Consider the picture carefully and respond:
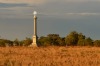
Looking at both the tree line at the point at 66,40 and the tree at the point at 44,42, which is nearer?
the tree at the point at 44,42

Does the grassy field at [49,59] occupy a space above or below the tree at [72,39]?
below

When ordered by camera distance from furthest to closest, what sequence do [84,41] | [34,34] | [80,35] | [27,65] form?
[80,35] < [84,41] < [34,34] < [27,65]

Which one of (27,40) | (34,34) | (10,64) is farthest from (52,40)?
(10,64)

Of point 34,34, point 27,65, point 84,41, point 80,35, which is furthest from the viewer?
point 80,35

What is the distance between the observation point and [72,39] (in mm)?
60656

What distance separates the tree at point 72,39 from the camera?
59466 millimetres

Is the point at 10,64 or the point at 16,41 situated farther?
the point at 16,41

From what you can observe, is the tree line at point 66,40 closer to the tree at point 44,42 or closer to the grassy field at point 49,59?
the tree at point 44,42

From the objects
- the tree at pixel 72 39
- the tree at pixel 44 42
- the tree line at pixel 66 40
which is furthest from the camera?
the tree at pixel 72 39

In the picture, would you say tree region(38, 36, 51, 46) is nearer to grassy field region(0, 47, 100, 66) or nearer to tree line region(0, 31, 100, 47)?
tree line region(0, 31, 100, 47)

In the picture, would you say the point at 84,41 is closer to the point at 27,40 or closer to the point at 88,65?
the point at 27,40

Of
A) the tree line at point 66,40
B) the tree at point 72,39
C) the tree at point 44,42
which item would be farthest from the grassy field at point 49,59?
the tree at point 72,39

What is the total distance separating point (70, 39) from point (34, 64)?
4300 cm

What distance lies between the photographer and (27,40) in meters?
65.1
